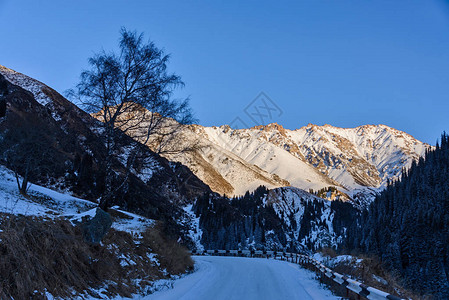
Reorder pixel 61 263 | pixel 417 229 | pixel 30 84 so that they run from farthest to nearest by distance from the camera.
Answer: pixel 30 84 < pixel 417 229 < pixel 61 263

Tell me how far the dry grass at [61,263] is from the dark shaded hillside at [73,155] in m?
6.15

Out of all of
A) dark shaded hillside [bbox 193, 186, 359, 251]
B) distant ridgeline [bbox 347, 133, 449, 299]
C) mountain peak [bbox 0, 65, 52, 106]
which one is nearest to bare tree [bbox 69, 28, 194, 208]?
distant ridgeline [bbox 347, 133, 449, 299]

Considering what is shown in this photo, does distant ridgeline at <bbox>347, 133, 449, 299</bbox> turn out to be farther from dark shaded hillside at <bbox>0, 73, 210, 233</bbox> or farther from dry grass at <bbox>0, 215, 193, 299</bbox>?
dry grass at <bbox>0, 215, 193, 299</bbox>

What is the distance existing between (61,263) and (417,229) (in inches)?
3808

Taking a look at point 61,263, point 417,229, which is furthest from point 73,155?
point 417,229

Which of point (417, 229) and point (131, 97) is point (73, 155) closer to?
point (131, 97)

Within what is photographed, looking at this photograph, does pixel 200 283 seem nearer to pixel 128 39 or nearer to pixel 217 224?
pixel 128 39

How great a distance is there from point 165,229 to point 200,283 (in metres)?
9.32

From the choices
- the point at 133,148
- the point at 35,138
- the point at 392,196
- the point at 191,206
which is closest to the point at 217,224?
the point at 191,206

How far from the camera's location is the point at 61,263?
8.74m

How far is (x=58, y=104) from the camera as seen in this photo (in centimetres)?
11175

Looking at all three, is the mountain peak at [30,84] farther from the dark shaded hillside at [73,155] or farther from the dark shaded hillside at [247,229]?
the dark shaded hillside at [247,229]

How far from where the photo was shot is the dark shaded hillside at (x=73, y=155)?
19.1 m

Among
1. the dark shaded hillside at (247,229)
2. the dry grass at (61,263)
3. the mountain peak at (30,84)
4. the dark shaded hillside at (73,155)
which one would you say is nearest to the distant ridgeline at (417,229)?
the dark shaded hillside at (247,229)
